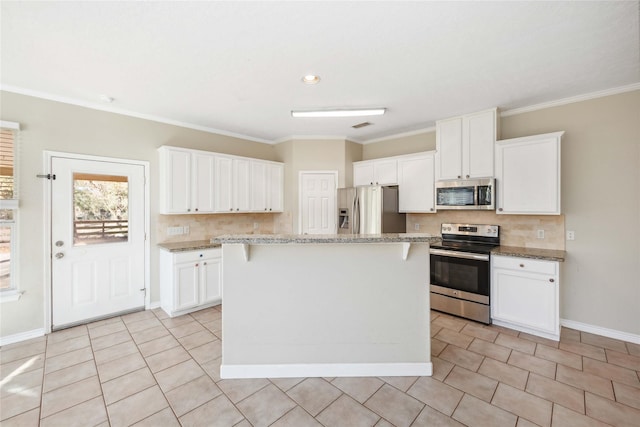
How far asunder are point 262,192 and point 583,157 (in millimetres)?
4296

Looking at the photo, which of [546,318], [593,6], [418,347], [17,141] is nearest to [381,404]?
[418,347]

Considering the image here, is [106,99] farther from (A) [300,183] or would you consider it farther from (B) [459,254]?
(B) [459,254]

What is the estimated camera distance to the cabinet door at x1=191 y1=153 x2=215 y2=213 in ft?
12.8

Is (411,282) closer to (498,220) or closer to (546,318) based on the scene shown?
(546,318)

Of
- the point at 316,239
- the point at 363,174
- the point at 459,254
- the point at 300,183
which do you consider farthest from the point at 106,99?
the point at 459,254

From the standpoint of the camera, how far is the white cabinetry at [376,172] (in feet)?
14.5

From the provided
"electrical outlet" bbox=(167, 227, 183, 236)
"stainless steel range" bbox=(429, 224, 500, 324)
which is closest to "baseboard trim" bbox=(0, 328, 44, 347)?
"electrical outlet" bbox=(167, 227, 183, 236)

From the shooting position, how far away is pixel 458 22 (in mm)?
1882

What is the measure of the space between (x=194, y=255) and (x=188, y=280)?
332mm

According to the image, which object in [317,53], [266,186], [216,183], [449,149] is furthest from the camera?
[266,186]

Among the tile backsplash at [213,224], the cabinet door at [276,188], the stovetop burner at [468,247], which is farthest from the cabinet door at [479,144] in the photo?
the tile backsplash at [213,224]

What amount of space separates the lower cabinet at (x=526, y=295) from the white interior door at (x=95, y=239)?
4.56 meters

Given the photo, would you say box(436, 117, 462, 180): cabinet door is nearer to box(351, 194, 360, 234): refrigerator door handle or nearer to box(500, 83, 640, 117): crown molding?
box(500, 83, 640, 117): crown molding

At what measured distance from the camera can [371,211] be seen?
4.29 m
